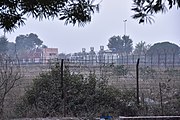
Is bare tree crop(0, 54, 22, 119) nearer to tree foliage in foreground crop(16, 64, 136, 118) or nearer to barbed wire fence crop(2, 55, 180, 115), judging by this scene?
barbed wire fence crop(2, 55, 180, 115)

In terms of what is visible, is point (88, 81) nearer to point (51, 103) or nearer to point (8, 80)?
point (51, 103)

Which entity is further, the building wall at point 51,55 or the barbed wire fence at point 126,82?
the building wall at point 51,55

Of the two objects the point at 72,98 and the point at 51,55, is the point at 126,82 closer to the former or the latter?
the point at 72,98

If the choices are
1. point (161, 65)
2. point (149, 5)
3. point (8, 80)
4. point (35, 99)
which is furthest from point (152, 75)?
point (149, 5)

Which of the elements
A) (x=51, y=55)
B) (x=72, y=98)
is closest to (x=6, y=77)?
(x=72, y=98)

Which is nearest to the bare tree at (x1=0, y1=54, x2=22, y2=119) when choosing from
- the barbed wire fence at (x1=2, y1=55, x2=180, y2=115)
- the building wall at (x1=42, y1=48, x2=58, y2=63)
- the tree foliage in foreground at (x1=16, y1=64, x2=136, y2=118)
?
the barbed wire fence at (x1=2, y1=55, x2=180, y2=115)

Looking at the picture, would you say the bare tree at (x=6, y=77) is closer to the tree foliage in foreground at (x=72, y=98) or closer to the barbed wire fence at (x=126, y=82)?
the barbed wire fence at (x=126, y=82)

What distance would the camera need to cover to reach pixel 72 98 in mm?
9914

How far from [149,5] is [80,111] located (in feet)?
18.5

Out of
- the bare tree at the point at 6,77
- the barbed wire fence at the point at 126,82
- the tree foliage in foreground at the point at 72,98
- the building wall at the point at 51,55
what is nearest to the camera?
the bare tree at the point at 6,77

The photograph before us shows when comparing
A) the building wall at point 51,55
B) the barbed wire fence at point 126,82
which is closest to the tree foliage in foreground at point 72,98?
the barbed wire fence at point 126,82

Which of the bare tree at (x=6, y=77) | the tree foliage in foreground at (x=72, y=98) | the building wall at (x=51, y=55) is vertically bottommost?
the tree foliage in foreground at (x=72, y=98)

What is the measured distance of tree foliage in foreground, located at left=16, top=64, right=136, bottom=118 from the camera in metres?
9.45

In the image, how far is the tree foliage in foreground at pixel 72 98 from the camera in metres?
9.45
